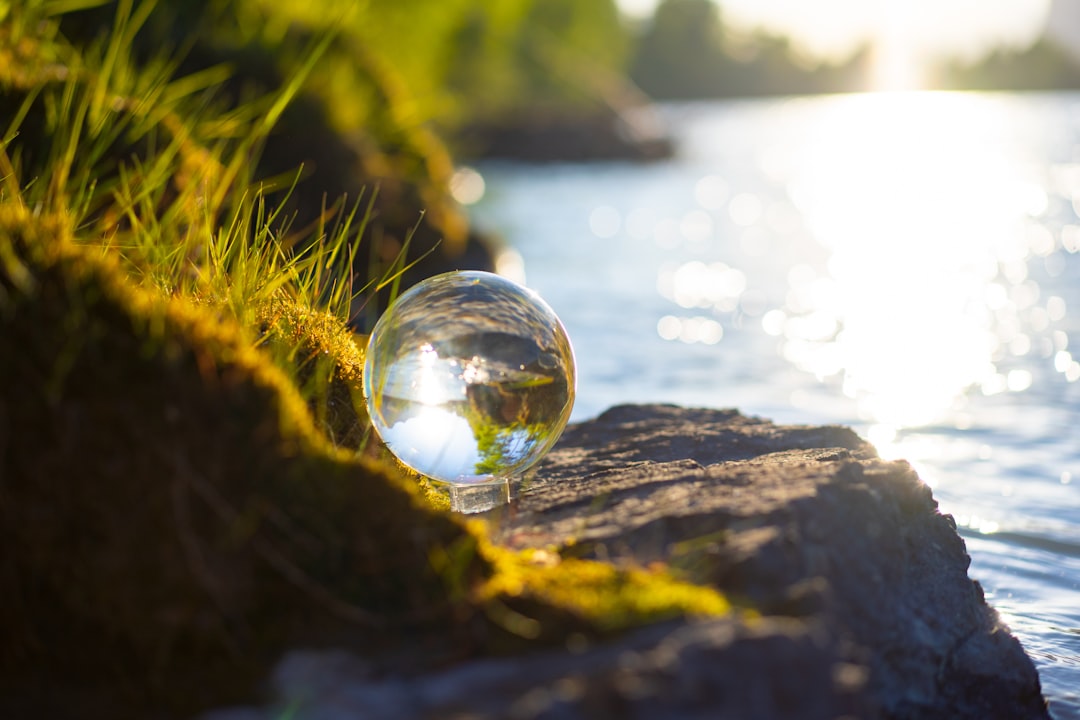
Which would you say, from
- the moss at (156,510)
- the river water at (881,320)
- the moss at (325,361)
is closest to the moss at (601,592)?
the moss at (156,510)

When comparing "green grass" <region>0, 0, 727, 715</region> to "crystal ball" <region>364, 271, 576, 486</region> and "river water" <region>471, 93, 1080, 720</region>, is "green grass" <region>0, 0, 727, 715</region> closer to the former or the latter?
"crystal ball" <region>364, 271, 576, 486</region>

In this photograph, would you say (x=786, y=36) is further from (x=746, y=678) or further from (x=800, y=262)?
(x=746, y=678)

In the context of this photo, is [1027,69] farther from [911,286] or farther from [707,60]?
[911,286]

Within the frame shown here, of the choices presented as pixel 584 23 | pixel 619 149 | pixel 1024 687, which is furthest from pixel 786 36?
pixel 1024 687

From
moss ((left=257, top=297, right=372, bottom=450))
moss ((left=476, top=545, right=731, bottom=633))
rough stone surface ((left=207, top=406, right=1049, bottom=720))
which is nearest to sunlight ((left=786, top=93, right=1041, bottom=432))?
rough stone surface ((left=207, top=406, right=1049, bottom=720))

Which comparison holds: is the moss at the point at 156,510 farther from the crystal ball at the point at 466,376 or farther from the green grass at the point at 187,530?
the crystal ball at the point at 466,376

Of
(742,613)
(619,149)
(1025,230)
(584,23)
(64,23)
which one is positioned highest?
(584,23)
